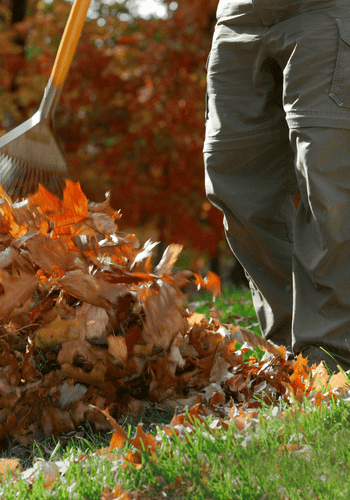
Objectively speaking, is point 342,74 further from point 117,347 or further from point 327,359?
point 117,347

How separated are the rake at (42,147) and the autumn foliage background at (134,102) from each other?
191 inches

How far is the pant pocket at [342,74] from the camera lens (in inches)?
84.6

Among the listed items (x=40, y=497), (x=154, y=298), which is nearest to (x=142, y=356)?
(x=154, y=298)

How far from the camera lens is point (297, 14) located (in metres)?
2.24

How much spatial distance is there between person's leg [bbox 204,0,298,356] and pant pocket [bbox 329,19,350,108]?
37cm

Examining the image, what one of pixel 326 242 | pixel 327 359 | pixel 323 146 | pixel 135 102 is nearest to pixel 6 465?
pixel 327 359

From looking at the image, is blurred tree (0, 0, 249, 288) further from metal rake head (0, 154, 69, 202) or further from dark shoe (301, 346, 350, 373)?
dark shoe (301, 346, 350, 373)

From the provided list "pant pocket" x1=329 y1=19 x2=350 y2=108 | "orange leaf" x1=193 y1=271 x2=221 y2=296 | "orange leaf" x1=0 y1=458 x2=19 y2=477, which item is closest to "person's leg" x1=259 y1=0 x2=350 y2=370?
"pant pocket" x1=329 y1=19 x2=350 y2=108

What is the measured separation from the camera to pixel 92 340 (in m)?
1.86

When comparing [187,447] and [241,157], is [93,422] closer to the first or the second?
[187,447]

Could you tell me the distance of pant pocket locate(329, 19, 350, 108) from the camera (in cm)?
215

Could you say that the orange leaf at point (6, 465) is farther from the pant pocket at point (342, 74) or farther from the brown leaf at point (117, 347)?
the pant pocket at point (342, 74)

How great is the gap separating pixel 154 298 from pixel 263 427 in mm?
618

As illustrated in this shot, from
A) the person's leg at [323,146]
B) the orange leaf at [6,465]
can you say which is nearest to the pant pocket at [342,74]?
the person's leg at [323,146]
